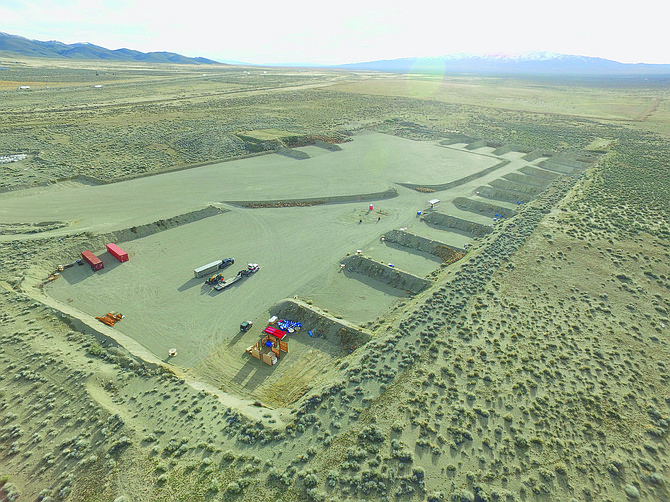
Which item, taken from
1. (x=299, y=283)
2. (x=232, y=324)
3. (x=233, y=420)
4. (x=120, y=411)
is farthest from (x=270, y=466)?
(x=299, y=283)

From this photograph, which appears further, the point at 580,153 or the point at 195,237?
the point at 580,153

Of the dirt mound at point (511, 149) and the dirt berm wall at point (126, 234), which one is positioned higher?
the dirt mound at point (511, 149)

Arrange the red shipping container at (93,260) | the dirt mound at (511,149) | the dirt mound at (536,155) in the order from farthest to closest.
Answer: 1. the dirt mound at (511,149)
2. the dirt mound at (536,155)
3. the red shipping container at (93,260)

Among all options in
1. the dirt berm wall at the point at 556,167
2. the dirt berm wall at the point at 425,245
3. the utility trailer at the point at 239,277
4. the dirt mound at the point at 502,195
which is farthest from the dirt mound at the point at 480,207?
the utility trailer at the point at 239,277

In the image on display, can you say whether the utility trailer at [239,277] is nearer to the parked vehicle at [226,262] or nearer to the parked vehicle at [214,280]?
the parked vehicle at [214,280]

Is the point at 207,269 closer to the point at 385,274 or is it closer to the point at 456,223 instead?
the point at 385,274

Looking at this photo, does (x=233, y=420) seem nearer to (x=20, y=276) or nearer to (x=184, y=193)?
(x=20, y=276)

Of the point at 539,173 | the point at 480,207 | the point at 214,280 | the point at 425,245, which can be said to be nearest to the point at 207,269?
the point at 214,280
